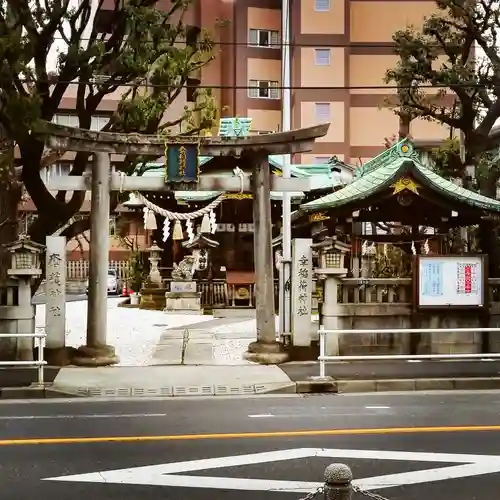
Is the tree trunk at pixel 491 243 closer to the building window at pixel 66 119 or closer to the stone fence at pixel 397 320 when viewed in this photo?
the stone fence at pixel 397 320

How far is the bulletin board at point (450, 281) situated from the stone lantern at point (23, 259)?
25.4 ft

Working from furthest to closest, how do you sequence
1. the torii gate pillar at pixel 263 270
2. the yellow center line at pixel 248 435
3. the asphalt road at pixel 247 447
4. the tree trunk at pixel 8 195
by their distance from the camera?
1. the tree trunk at pixel 8 195
2. the torii gate pillar at pixel 263 270
3. the yellow center line at pixel 248 435
4. the asphalt road at pixel 247 447

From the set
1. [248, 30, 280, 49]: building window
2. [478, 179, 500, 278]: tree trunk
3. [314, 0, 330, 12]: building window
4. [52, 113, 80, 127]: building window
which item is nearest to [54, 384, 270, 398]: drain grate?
[478, 179, 500, 278]: tree trunk

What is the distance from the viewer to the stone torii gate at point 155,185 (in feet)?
A: 44.7

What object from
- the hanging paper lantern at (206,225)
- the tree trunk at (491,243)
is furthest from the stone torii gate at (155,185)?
the hanging paper lantern at (206,225)

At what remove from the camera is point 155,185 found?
14195mm

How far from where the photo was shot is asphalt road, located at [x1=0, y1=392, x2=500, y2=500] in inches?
235

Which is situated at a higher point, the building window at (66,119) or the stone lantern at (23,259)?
the building window at (66,119)

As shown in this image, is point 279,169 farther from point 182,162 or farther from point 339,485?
point 339,485

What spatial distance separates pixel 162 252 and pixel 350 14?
1857 cm

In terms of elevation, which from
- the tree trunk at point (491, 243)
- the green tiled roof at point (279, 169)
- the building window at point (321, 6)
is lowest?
the tree trunk at point (491, 243)

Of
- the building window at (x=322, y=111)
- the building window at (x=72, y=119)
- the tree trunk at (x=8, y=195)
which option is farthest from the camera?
the building window at (x=322, y=111)

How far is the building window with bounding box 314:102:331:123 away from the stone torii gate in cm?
2624

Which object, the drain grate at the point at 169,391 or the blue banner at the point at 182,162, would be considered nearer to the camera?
the drain grate at the point at 169,391
